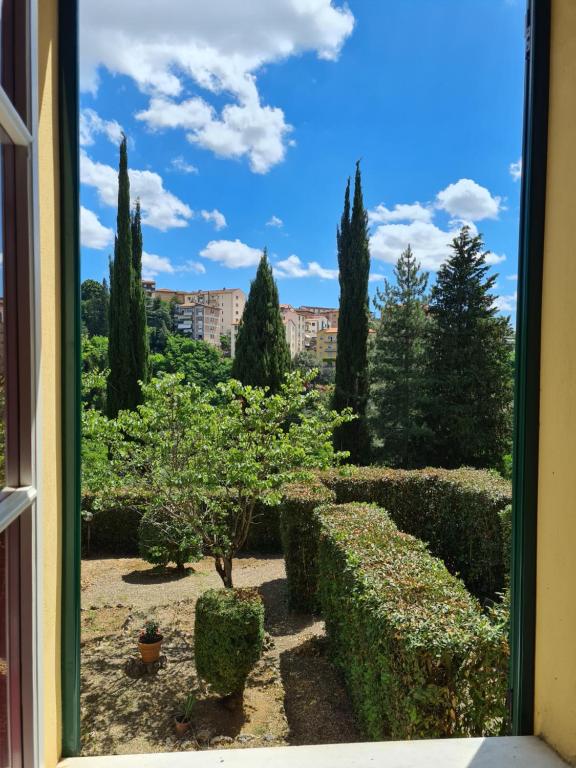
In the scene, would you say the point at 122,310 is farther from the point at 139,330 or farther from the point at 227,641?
the point at 227,641

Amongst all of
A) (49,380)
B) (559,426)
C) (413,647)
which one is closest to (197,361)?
(413,647)

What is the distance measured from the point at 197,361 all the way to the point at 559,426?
2579 cm

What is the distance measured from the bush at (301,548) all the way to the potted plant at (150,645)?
5.89 feet

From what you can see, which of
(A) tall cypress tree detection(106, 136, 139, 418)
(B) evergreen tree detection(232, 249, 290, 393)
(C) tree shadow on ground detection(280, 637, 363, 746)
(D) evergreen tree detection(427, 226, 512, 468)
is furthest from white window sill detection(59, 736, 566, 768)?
(B) evergreen tree detection(232, 249, 290, 393)

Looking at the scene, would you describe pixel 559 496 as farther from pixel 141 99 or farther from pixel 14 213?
pixel 141 99

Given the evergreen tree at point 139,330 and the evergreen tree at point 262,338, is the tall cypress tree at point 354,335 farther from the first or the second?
the evergreen tree at point 139,330

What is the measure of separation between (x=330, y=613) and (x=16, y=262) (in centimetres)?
461

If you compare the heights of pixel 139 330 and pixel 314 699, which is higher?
pixel 139 330

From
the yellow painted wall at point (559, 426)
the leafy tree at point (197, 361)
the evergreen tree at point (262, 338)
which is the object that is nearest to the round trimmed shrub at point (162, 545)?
the yellow painted wall at point (559, 426)

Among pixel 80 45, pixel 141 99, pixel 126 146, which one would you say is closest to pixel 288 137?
pixel 141 99

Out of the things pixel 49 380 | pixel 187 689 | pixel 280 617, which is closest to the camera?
pixel 49 380

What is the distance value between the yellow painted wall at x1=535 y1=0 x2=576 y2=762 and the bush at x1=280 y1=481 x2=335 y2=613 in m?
4.88

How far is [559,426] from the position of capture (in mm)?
1071

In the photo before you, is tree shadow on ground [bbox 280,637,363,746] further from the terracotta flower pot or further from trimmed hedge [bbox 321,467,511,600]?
trimmed hedge [bbox 321,467,511,600]
